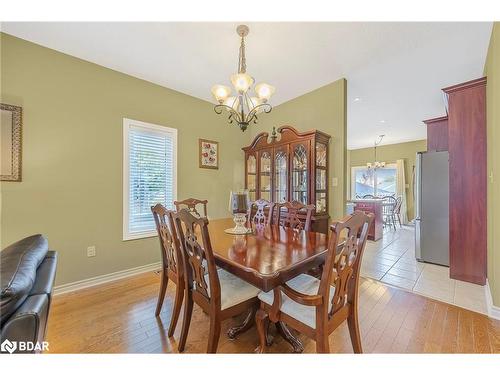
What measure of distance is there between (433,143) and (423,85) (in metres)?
1.49

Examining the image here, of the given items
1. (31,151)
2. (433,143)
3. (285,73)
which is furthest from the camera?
(433,143)

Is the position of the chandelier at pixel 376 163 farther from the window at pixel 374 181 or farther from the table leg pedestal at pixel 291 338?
the table leg pedestal at pixel 291 338

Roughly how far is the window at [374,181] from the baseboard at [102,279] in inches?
292

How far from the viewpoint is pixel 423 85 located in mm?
3125

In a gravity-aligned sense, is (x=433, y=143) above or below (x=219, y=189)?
above

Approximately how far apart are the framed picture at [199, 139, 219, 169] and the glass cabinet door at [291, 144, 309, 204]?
133 cm

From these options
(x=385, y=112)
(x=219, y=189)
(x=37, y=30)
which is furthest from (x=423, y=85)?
(x=37, y=30)

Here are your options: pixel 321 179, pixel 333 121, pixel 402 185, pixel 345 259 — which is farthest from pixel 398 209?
pixel 345 259

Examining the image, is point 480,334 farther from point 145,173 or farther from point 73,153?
point 73,153

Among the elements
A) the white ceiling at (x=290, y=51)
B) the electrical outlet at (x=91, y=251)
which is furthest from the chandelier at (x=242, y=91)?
the electrical outlet at (x=91, y=251)

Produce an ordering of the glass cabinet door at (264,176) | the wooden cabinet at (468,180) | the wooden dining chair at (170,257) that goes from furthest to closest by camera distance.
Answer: the glass cabinet door at (264,176) < the wooden cabinet at (468,180) < the wooden dining chair at (170,257)

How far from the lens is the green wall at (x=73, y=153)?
2.13 meters
